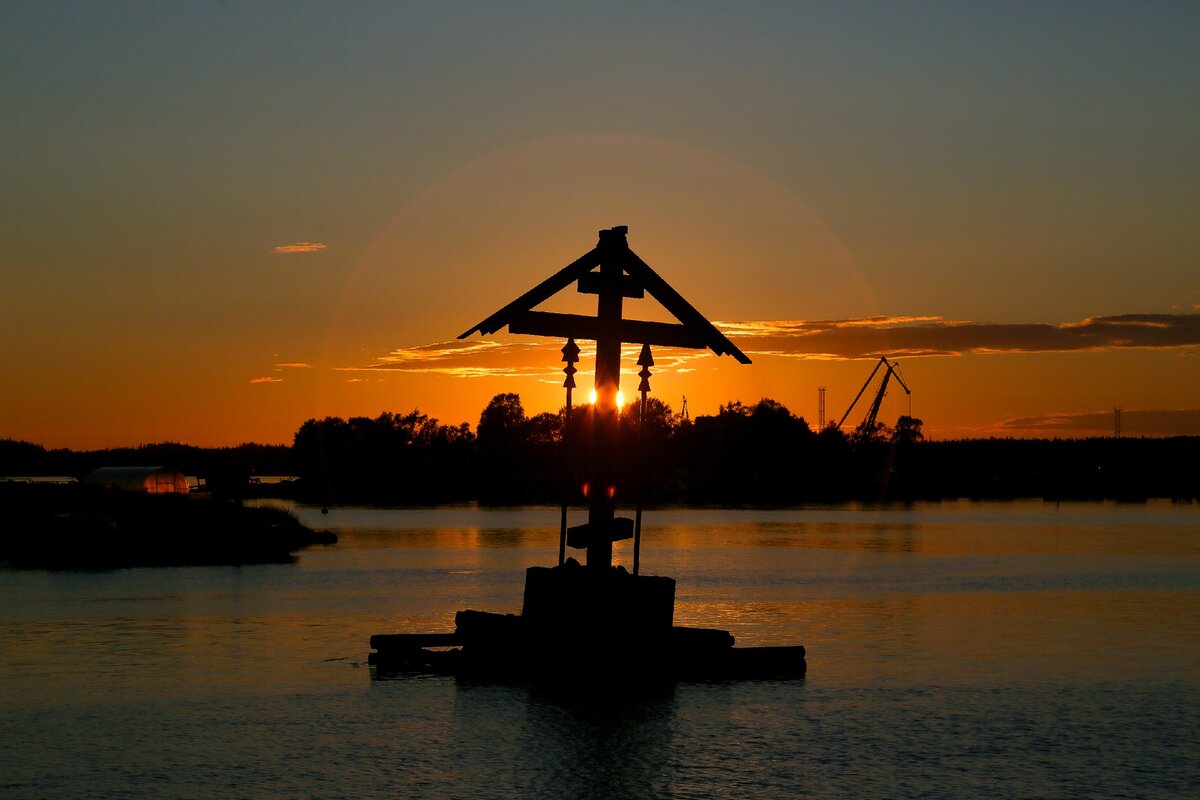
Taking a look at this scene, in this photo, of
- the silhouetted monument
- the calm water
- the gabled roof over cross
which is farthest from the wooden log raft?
the gabled roof over cross

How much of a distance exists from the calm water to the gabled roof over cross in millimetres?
7347

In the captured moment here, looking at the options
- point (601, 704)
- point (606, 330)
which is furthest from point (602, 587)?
point (606, 330)

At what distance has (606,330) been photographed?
2714 centimetres

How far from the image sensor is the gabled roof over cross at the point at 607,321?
27.0m

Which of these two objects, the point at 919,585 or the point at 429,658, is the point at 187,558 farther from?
the point at 429,658

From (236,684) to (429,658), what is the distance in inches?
198

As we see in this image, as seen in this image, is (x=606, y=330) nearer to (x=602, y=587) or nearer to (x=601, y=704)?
(x=602, y=587)

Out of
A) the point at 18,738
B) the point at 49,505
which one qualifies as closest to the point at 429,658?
the point at 18,738

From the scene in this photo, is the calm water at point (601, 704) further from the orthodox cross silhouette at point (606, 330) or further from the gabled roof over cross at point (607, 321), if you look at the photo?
the gabled roof over cross at point (607, 321)

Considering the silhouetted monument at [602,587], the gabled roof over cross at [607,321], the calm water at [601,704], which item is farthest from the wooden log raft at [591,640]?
the gabled roof over cross at [607,321]

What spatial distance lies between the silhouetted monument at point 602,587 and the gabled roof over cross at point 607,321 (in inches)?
0.8

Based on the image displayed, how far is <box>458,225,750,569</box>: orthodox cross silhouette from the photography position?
87.1 feet

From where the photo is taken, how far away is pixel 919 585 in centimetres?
6444

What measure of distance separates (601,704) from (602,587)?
2282 mm
